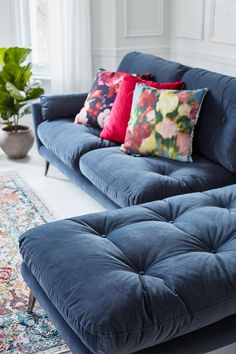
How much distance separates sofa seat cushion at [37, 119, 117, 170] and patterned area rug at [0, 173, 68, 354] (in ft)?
1.11

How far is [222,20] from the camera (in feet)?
12.5

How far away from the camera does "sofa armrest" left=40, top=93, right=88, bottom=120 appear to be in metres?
3.73

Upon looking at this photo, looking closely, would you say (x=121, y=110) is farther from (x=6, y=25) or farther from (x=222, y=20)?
(x=6, y=25)

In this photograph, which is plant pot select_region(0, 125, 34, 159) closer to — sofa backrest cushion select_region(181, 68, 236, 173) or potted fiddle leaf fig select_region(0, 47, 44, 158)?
potted fiddle leaf fig select_region(0, 47, 44, 158)

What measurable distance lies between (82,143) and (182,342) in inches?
66.6

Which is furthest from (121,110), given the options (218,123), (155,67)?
(218,123)

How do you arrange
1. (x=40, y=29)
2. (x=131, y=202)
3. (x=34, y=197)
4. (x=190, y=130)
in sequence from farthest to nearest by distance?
1. (x=40, y=29)
2. (x=34, y=197)
3. (x=190, y=130)
4. (x=131, y=202)

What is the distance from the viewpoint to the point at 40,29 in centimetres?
477

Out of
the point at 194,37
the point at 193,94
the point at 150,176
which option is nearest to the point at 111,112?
the point at 193,94

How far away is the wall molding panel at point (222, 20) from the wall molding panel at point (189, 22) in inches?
5.1

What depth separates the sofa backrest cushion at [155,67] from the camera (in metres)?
3.29

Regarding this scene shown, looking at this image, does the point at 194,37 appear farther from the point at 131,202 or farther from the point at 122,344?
the point at 122,344

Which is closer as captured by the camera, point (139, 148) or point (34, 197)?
point (139, 148)

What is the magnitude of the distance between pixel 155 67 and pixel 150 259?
1.83m
